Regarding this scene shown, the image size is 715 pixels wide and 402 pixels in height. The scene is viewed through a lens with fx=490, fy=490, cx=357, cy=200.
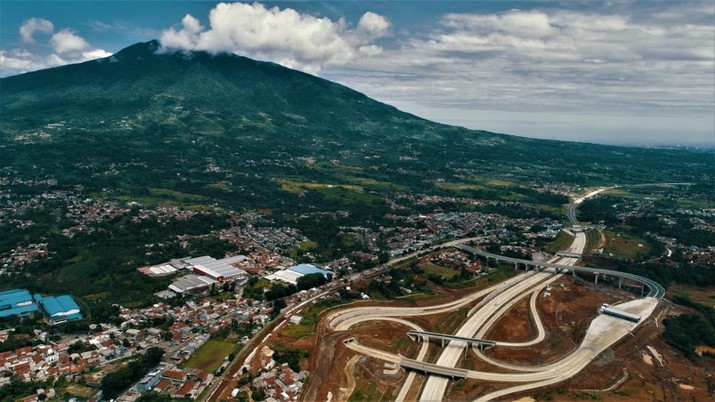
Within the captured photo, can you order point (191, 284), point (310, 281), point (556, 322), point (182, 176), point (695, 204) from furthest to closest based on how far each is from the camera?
1. point (695, 204)
2. point (182, 176)
3. point (310, 281)
4. point (191, 284)
5. point (556, 322)

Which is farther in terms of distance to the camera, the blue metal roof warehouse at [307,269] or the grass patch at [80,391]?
the blue metal roof warehouse at [307,269]

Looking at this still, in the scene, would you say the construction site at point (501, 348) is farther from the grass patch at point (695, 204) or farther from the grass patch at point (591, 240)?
the grass patch at point (695, 204)

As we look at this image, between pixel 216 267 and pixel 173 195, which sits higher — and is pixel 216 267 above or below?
below

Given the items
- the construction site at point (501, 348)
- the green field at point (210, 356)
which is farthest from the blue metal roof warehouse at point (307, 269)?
the green field at point (210, 356)

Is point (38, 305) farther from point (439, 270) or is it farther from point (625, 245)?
point (625, 245)

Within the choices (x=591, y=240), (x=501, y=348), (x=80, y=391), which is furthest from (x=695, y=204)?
(x=80, y=391)

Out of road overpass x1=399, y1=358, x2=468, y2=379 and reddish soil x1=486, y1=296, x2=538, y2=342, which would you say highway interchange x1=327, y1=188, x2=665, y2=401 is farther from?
reddish soil x1=486, y1=296, x2=538, y2=342

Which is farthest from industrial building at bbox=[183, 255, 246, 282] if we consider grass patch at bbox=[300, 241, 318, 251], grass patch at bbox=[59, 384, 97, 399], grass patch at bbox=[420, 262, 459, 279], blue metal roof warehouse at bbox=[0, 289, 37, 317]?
grass patch at bbox=[420, 262, 459, 279]
